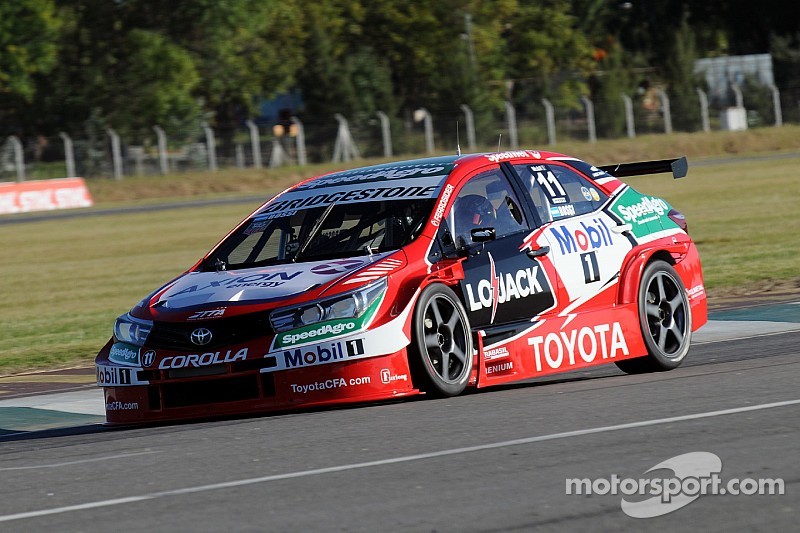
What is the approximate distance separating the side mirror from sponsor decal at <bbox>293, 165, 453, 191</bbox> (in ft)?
2.00

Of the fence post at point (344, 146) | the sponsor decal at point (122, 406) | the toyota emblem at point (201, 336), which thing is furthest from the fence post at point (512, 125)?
the toyota emblem at point (201, 336)

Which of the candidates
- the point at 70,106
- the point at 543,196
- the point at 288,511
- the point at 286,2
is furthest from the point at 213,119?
the point at 288,511

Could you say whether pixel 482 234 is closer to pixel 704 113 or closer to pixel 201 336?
pixel 201 336

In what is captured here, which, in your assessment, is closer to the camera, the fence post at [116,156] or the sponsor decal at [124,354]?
the sponsor decal at [124,354]

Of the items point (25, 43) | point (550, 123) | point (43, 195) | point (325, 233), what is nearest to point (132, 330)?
point (325, 233)

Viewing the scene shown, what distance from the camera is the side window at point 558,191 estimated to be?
34.2 ft

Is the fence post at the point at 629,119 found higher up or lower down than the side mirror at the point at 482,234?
lower down

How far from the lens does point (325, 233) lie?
32.5 ft

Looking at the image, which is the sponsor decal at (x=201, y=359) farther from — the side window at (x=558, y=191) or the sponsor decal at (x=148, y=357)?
the side window at (x=558, y=191)

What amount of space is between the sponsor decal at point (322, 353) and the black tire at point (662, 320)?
2.46 meters

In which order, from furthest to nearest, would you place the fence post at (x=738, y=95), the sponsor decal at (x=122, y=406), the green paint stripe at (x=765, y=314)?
the fence post at (x=738, y=95), the green paint stripe at (x=765, y=314), the sponsor decal at (x=122, y=406)

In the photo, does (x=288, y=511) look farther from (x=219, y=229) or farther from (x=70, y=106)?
(x=70, y=106)

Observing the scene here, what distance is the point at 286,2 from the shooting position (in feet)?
229

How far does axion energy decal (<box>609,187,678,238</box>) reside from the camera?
10.8 metres
